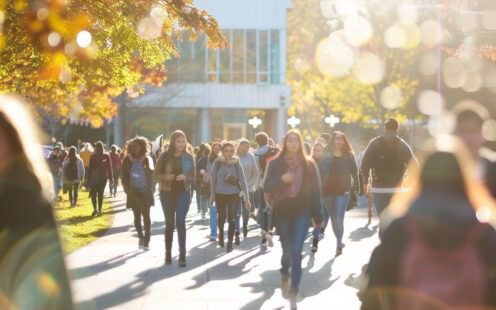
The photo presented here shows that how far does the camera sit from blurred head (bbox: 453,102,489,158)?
20.1 feet

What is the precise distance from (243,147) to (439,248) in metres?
11.8

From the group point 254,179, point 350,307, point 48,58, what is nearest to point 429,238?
point 350,307

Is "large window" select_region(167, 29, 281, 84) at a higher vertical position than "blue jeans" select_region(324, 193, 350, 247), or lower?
higher

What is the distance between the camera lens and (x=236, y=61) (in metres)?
55.8

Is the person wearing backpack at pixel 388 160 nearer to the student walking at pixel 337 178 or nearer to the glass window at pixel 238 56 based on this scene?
the student walking at pixel 337 178

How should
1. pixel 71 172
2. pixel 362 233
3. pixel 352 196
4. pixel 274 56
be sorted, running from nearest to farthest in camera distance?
pixel 352 196 → pixel 362 233 → pixel 71 172 → pixel 274 56

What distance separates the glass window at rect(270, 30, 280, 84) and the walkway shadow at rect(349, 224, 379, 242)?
121ft

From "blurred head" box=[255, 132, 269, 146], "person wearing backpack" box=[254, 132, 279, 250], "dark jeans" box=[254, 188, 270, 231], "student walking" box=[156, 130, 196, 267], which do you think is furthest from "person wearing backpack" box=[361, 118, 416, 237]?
"blurred head" box=[255, 132, 269, 146]

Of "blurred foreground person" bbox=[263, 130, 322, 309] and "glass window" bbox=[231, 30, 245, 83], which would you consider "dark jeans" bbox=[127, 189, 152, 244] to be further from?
"glass window" bbox=[231, 30, 245, 83]

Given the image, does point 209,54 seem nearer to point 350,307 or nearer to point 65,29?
point 65,29

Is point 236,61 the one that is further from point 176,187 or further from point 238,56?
point 176,187

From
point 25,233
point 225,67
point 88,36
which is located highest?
point 225,67

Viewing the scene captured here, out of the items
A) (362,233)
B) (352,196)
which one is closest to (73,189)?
(362,233)

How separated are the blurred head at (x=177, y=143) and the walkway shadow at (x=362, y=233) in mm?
4587
